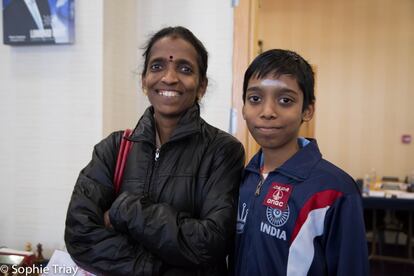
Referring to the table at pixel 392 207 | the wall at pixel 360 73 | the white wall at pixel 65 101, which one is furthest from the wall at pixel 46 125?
the wall at pixel 360 73

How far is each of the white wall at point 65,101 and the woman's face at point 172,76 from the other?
0.98 metres

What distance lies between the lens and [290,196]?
3.48 ft

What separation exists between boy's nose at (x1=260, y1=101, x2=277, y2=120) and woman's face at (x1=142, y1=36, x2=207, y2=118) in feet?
0.84

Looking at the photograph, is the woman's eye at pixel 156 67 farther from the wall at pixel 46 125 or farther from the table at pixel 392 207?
the table at pixel 392 207

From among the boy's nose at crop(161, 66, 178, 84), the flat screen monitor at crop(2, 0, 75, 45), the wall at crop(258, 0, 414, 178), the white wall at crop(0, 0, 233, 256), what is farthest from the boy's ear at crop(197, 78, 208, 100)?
the wall at crop(258, 0, 414, 178)

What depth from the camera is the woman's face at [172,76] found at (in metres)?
1.19

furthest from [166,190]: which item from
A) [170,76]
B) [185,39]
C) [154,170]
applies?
[185,39]

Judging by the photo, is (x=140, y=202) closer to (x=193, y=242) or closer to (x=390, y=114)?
(x=193, y=242)

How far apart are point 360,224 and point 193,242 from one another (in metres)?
0.44

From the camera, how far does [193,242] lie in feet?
3.33

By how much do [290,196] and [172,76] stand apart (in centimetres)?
51

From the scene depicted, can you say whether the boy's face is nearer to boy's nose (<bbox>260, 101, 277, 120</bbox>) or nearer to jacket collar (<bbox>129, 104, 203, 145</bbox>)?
boy's nose (<bbox>260, 101, 277, 120</bbox>)

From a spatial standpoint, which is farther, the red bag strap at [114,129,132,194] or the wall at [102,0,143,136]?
the wall at [102,0,143,136]

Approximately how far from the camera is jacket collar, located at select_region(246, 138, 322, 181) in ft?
3.50
